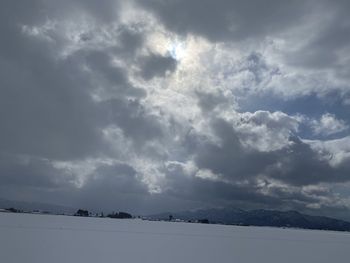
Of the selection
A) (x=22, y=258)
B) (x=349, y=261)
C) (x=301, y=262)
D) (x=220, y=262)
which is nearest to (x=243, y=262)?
(x=220, y=262)

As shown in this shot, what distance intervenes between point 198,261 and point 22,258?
3885 cm

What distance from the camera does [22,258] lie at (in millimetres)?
82750

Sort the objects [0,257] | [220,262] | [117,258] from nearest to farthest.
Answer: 1. [0,257]
2. [117,258]
3. [220,262]

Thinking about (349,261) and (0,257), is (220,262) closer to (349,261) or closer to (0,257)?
Result: (349,261)

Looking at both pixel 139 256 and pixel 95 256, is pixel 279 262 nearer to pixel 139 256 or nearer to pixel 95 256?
pixel 139 256

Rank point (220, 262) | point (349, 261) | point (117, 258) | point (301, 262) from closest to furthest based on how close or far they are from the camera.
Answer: point (117, 258) → point (220, 262) → point (301, 262) → point (349, 261)

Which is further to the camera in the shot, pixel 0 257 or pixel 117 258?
pixel 117 258

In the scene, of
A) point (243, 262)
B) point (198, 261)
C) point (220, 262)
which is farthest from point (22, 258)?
point (243, 262)

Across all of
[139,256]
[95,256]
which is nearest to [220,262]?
[139,256]

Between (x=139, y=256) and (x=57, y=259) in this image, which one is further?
(x=139, y=256)

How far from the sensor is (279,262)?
348 feet

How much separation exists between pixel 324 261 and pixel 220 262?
32.6 m

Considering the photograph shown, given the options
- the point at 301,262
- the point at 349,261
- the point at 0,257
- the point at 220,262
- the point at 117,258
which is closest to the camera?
the point at 0,257

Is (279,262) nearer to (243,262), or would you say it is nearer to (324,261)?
(243,262)
